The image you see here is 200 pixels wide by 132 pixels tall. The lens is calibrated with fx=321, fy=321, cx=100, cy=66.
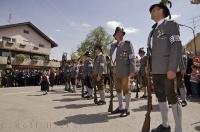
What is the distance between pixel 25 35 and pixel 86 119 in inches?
2007

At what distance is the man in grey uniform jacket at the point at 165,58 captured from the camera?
546 centimetres

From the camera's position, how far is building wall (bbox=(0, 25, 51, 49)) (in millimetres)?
52938

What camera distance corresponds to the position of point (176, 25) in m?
5.64

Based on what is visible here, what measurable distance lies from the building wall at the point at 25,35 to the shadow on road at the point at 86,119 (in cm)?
4610

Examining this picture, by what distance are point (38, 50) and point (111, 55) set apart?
49.9m

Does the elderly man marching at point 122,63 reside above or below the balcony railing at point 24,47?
below

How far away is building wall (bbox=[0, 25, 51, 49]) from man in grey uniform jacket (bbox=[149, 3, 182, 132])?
4863 centimetres

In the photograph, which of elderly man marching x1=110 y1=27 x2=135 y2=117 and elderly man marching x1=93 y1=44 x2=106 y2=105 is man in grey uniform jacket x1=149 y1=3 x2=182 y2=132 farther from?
elderly man marching x1=93 y1=44 x2=106 y2=105

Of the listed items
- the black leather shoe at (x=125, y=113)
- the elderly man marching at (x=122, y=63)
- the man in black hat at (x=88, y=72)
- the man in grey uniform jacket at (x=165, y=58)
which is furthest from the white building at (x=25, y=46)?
the man in grey uniform jacket at (x=165, y=58)

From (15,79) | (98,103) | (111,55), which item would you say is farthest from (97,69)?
(15,79)

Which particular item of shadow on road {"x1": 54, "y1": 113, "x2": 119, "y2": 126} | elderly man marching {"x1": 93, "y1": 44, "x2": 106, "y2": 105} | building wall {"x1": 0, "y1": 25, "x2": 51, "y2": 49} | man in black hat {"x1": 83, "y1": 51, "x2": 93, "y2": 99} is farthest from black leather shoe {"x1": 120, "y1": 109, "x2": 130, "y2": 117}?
building wall {"x1": 0, "y1": 25, "x2": 51, "y2": 49}

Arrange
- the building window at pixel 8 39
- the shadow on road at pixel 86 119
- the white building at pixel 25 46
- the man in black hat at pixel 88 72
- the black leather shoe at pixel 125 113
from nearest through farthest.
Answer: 1. the shadow on road at pixel 86 119
2. the black leather shoe at pixel 125 113
3. the man in black hat at pixel 88 72
4. the white building at pixel 25 46
5. the building window at pixel 8 39

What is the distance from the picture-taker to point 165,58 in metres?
5.73

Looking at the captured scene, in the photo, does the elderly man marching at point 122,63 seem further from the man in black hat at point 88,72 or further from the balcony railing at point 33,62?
the balcony railing at point 33,62
